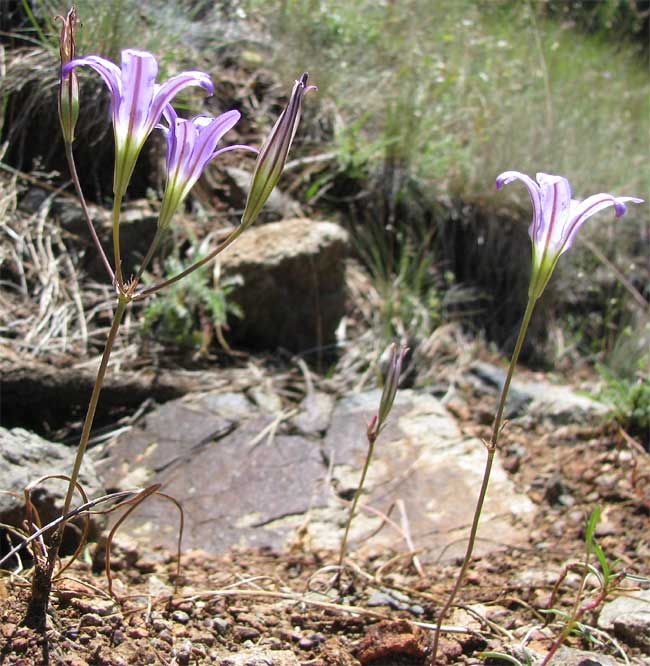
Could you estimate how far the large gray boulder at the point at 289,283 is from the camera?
3.47 m

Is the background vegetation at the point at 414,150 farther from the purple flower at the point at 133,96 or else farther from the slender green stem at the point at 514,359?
the purple flower at the point at 133,96

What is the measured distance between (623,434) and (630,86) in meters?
4.61

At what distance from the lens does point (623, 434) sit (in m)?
2.83

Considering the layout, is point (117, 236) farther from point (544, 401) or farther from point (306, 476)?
point (544, 401)

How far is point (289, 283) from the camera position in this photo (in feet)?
11.7

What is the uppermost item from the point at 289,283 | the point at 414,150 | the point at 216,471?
the point at 414,150

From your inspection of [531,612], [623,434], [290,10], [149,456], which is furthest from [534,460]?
[290,10]

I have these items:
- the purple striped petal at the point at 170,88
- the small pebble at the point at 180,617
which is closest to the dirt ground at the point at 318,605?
the small pebble at the point at 180,617

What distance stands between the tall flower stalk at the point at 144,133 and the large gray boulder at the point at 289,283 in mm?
2131

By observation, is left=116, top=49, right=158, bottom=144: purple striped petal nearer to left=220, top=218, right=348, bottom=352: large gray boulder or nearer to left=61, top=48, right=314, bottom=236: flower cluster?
left=61, top=48, right=314, bottom=236: flower cluster

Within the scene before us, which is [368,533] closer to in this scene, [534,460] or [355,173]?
[534,460]

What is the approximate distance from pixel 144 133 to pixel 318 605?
1106 mm

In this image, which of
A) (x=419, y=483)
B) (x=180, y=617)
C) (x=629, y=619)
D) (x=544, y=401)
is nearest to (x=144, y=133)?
(x=180, y=617)

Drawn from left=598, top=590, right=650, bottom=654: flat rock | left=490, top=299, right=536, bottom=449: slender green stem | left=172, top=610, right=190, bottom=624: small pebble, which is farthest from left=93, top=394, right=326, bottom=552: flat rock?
left=490, top=299, right=536, bottom=449: slender green stem
